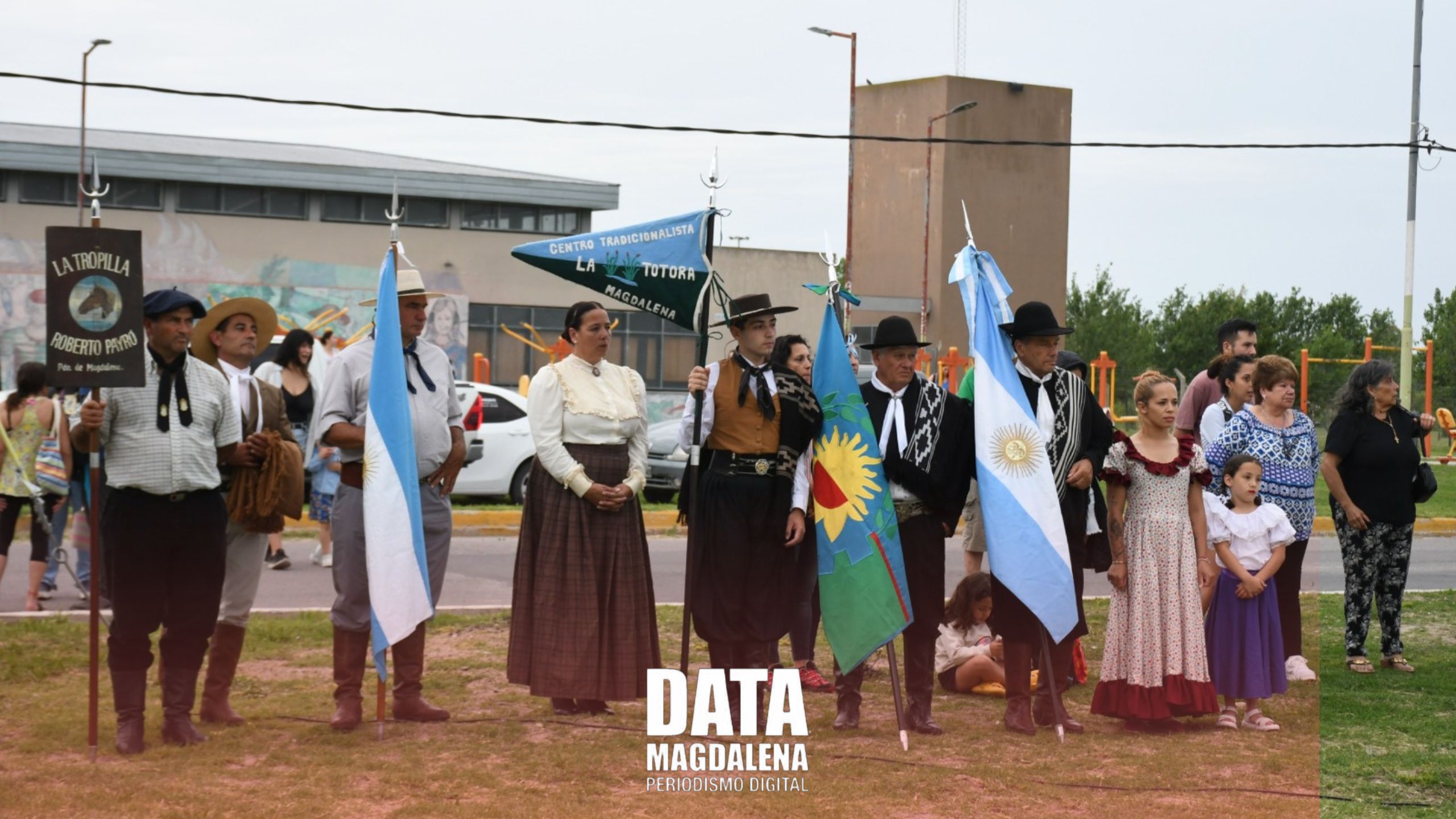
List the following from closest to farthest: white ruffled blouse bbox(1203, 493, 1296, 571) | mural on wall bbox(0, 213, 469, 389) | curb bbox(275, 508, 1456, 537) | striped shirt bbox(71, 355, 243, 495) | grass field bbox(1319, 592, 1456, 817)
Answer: grass field bbox(1319, 592, 1456, 817)
striped shirt bbox(71, 355, 243, 495)
white ruffled blouse bbox(1203, 493, 1296, 571)
curb bbox(275, 508, 1456, 537)
mural on wall bbox(0, 213, 469, 389)

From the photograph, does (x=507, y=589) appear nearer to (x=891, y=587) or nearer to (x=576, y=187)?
(x=891, y=587)

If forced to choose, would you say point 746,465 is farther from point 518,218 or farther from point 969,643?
point 518,218

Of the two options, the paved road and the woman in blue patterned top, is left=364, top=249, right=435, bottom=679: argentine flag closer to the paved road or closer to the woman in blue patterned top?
the paved road

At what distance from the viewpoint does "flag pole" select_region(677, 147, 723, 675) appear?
299 inches

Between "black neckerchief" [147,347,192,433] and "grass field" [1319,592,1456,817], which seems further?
"black neckerchief" [147,347,192,433]

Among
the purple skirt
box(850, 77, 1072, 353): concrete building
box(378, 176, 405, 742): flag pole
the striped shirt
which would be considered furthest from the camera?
box(850, 77, 1072, 353): concrete building

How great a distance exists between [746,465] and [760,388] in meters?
0.37

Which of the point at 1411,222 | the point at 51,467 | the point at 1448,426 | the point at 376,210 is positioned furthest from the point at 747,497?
the point at 376,210

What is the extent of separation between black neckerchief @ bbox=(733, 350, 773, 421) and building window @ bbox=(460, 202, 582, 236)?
37.6 meters

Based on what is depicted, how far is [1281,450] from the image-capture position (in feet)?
29.8

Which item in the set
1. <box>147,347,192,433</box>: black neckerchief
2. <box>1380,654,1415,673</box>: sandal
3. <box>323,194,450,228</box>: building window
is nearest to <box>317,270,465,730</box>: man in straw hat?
<box>147,347,192,433</box>: black neckerchief

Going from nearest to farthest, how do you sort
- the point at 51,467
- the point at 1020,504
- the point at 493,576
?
the point at 1020,504
the point at 51,467
the point at 493,576

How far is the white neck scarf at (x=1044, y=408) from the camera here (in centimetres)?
776

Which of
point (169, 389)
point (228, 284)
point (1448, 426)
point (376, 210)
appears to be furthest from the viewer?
point (376, 210)
